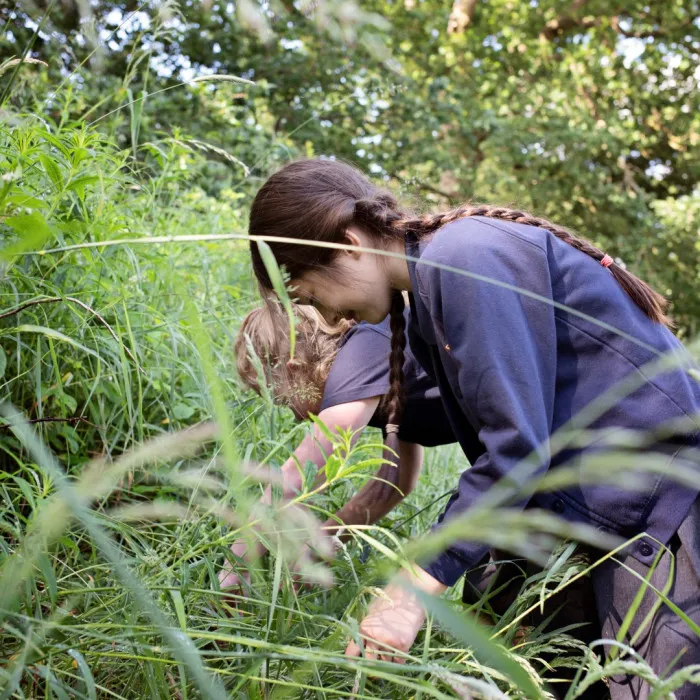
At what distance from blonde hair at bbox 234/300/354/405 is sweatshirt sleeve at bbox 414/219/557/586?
49 centimetres

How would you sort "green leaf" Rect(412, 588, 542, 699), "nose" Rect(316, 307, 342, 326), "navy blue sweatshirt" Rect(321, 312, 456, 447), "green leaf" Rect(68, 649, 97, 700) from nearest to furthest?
"green leaf" Rect(412, 588, 542, 699) < "green leaf" Rect(68, 649, 97, 700) < "nose" Rect(316, 307, 342, 326) < "navy blue sweatshirt" Rect(321, 312, 456, 447)

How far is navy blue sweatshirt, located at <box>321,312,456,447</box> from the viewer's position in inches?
74.0

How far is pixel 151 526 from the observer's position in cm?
169

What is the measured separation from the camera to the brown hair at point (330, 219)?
147 centimetres

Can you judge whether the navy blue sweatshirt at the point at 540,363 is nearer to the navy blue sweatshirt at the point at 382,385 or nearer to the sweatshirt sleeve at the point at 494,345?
the sweatshirt sleeve at the point at 494,345

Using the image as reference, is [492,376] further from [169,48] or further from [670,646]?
[169,48]

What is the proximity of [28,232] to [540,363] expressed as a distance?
2.59 ft

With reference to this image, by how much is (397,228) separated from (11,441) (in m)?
0.85

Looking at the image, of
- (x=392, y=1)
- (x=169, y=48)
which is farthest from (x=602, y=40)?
(x=169, y=48)

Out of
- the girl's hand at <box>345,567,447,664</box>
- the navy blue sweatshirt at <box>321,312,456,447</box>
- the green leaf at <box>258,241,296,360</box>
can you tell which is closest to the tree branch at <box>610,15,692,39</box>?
the navy blue sweatshirt at <box>321,312,456,447</box>

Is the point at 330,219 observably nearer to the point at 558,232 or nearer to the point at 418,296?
the point at 418,296

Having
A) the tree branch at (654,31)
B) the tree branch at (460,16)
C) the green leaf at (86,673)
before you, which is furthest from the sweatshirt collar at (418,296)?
the tree branch at (654,31)

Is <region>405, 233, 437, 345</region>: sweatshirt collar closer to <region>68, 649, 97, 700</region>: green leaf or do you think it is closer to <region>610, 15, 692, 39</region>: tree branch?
<region>68, 649, 97, 700</region>: green leaf

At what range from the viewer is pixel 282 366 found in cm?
179
